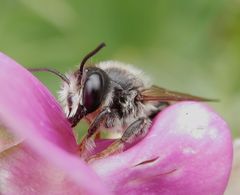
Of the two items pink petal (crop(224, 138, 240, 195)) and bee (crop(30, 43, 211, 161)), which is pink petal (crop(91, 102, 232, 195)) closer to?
bee (crop(30, 43, 211, 161))

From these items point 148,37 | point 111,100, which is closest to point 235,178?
point 111,100

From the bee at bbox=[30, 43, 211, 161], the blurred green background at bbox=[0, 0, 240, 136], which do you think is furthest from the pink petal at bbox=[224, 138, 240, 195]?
the blurred green background at bbox=[0, 0, 240, 136]

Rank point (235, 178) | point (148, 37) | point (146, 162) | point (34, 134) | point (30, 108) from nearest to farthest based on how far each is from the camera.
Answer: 1. point (34, 134)
2. point (30, 108)
3. point (146, 162)
4. point (235, 178)
5. point (148, 37)

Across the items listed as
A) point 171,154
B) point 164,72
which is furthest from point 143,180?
point 164,72

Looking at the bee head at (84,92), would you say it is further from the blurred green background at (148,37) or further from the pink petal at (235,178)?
the blurred green background at (148,37)

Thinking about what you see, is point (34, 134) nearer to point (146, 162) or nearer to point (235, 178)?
point (146, 162)

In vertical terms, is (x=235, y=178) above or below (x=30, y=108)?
below
